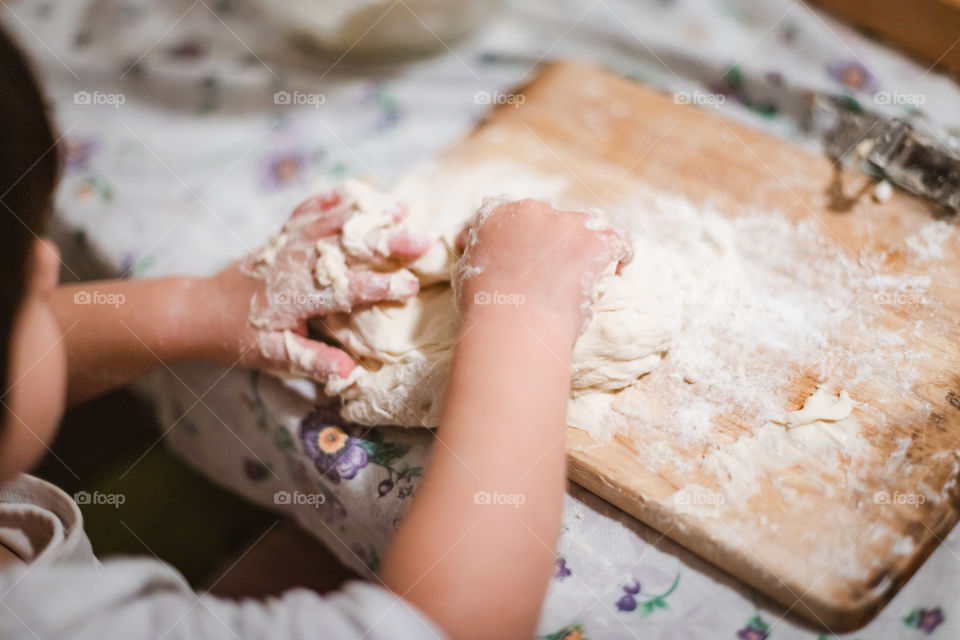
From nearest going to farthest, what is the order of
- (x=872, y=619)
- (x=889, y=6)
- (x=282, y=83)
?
(x=872, y=619) < (x=889, y=6) < (x=282, y=83)

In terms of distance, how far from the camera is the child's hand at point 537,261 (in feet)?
2.28

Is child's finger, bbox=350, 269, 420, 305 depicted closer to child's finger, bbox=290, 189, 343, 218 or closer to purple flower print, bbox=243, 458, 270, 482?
child's finger, bbox=290, 189, 343, 218

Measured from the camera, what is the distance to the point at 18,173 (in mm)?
570

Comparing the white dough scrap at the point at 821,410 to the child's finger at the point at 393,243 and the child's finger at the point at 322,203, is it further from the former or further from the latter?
the child's finger at the point at 322,203

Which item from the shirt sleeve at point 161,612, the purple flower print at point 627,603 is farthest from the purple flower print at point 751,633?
the shirt sleeve at point 161,612

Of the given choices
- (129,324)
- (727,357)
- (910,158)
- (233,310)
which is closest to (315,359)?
(233,310)

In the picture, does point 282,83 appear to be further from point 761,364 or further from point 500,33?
point 761,364

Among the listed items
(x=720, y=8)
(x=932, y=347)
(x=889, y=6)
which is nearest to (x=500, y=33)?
(x=720, y=8)

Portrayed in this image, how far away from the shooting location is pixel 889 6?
1.06 m

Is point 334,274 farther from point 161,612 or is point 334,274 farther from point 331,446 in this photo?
point 161,612

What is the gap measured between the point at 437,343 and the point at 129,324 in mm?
408

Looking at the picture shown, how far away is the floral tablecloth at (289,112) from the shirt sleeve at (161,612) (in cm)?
21

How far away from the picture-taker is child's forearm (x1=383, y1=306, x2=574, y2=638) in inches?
23.1

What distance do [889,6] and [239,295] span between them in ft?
3.69
